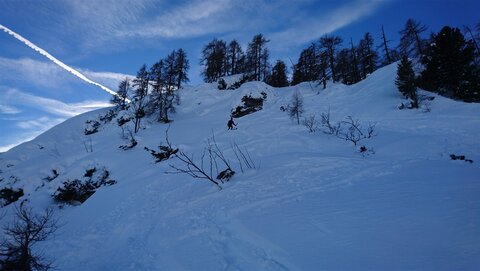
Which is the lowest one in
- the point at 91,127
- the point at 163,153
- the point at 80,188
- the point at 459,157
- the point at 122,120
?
the point at 80,188

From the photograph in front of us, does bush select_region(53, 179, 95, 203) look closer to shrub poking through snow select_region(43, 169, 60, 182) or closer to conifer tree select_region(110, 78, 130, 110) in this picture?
shrub poking through snow select_region(43, 169, 60, 182)

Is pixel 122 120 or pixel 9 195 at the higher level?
pixel 122 120

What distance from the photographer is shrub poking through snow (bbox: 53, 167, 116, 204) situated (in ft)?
54.0

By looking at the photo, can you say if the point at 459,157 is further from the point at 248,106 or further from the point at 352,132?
the point at 248,106

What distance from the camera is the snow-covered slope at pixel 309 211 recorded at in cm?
354

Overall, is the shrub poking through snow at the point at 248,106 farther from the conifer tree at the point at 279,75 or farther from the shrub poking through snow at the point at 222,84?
the conifer tree at the point at 279,75

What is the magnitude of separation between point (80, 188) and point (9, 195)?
6.31 metres

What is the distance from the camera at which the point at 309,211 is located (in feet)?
17.2

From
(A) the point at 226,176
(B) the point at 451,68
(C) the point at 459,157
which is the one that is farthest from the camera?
(B) the point at 451,68

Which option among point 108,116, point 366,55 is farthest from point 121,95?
point 366,55

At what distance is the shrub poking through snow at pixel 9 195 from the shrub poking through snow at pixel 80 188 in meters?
4.46

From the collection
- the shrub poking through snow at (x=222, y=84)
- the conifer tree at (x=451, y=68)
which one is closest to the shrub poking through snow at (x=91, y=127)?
the shrub poking through snow at (x=222, y=84)

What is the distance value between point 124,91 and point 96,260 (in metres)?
46.1

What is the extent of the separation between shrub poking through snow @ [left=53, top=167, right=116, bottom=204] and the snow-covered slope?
0.90 metres
